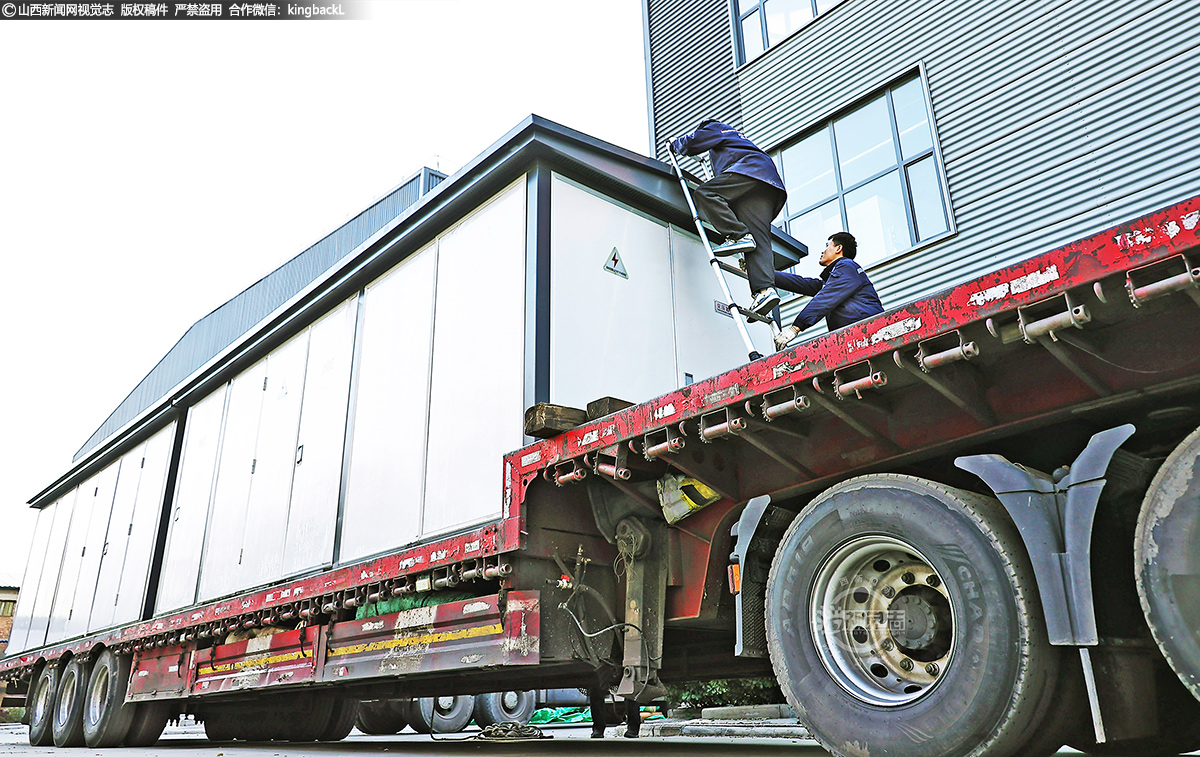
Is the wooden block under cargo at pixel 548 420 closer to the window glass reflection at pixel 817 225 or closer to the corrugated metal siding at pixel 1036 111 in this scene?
the corrugated metal siding at pixel 1036 111

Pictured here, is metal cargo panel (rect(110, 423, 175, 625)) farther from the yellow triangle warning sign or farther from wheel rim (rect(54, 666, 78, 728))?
the yellow triangle warning sign

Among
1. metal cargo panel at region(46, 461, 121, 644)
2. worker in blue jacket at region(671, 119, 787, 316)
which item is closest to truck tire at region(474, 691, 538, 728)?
metal cargo panel at region(46, 461, 121, 644)

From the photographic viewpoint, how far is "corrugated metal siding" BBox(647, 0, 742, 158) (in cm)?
1366

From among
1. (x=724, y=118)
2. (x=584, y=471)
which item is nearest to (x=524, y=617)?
(x=584, y=471)

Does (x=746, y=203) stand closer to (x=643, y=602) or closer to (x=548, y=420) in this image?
(x=548, y=420)

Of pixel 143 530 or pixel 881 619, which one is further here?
pixel 143 530

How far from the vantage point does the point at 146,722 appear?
367 inches

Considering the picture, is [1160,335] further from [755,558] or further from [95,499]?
[95,499]

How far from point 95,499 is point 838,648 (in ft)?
44.4

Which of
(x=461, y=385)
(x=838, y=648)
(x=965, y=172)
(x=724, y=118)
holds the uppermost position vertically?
(x=724, y=118)

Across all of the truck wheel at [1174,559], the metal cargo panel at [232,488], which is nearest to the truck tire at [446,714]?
the metal cargo panel at [232,488]

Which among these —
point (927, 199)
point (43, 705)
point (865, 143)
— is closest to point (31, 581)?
point (43, 705)

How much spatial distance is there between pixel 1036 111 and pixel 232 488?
1032 centimetres

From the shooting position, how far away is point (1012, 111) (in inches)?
406
